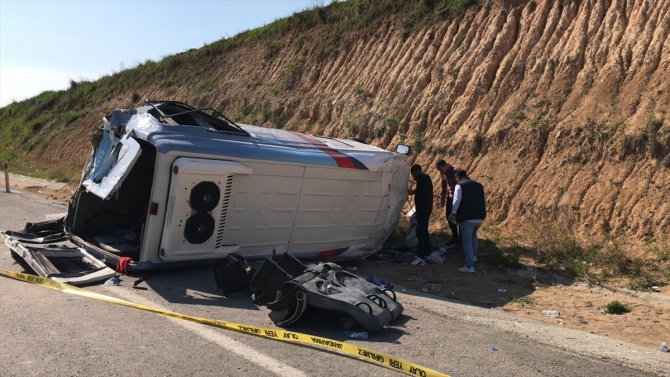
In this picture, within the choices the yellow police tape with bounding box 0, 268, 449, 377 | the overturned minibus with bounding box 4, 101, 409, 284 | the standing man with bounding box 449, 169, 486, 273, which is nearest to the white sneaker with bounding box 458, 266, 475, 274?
the standing man with bounding box 449, 169, 486, 273

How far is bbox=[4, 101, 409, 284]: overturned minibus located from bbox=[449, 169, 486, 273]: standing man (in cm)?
106

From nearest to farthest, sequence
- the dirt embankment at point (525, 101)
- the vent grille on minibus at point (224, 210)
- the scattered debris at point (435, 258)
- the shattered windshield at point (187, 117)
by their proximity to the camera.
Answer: the vent grille on minibus at point (224, 210) → the shattered windshield at point (187, 117) → the scattered debris at point (435, 258) → the dirt embankment at point (525, 101)

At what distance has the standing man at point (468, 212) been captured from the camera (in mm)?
9102

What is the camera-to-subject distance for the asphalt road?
4480 millimetres

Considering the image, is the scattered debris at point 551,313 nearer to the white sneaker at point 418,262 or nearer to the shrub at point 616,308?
the shrub at point 616,308

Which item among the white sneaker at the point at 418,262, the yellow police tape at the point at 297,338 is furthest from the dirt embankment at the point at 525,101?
the yellow police tape at the point at 297,338

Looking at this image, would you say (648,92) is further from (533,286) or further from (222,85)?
(222,85)

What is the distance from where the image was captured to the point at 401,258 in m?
9.72

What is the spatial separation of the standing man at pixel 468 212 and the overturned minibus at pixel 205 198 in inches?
41.8

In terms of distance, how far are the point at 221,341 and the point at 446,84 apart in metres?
10.7

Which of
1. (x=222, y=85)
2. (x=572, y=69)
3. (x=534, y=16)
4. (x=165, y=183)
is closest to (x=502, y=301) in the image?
(x=165, y=183)

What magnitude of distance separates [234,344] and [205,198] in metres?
2.41

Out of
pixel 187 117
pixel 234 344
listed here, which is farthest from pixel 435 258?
pixel 234 344

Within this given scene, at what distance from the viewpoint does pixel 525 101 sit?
1248 cm
